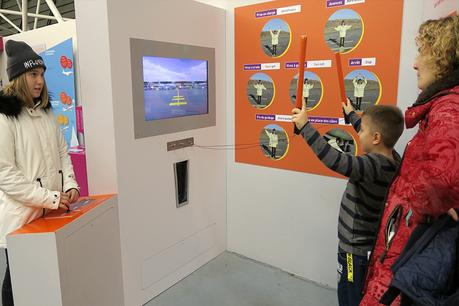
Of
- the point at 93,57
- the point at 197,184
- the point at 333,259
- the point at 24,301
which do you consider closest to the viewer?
the point at 24,301

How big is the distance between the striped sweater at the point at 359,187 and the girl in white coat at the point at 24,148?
4.23ft

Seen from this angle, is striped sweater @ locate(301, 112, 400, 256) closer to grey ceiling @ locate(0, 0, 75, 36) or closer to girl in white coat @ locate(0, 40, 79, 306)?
girl in white coat @ locate(0, 40, 79, 306)

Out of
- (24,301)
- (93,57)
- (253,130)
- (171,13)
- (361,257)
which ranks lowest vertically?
(24,301)

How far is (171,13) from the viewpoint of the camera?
92.8 inches

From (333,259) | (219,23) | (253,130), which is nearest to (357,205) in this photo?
(333,259)

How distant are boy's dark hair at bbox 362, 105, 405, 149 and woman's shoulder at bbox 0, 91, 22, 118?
1666 millimetres

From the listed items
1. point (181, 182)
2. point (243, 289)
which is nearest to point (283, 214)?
point (243, 289)

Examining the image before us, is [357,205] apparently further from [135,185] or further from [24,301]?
[24,301]

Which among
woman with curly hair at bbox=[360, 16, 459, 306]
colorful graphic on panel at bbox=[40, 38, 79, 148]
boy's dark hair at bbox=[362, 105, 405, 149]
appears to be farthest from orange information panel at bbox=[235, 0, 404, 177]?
colorful graphic on panel at bbox=[40, 38, 79, 148]

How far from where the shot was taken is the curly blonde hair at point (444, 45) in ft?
3.41

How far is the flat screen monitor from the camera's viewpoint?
221cm

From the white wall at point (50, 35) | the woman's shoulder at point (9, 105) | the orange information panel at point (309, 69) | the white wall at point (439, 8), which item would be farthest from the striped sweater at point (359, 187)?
the white wall at point (50, 35)

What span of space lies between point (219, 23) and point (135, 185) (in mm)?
1459

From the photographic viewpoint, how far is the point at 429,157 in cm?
97
